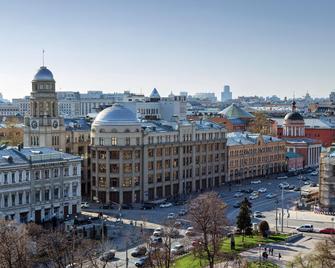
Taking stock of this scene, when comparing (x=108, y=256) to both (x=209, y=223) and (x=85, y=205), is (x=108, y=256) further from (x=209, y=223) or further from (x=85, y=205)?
(x=85, y=205)

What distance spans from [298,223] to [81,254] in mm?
40516

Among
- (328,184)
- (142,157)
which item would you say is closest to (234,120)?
(142,157)

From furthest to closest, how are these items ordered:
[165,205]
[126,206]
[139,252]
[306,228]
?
[165,205], [126,206], [306,228], [139,252]

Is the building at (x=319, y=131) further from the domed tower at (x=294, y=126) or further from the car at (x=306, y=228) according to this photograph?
the car at (x=306, y=228)

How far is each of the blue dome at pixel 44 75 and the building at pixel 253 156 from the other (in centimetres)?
3916

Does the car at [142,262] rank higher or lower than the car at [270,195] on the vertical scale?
higher

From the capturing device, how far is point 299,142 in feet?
514

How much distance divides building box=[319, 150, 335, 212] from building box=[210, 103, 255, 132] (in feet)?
244

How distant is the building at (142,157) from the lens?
335 feet

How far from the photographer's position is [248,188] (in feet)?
396

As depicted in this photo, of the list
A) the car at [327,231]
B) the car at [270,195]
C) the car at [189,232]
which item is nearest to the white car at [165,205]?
the car at [270,195]

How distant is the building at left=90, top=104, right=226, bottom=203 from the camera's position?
10225 cm

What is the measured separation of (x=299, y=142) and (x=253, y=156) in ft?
83.5

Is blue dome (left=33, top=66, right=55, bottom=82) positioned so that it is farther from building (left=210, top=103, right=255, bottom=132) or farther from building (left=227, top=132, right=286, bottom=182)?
building (left=210, top=103, right=255, bottom=132)
